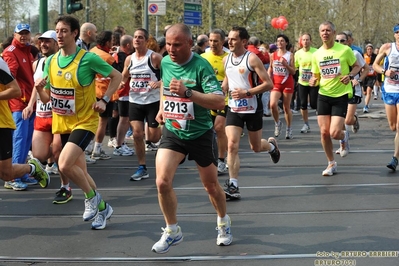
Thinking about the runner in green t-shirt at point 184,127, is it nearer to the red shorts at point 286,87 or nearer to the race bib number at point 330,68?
the race bib number at point 330,68

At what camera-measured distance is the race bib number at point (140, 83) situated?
11.2m

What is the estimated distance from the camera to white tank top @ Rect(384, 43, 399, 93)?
11.1 m

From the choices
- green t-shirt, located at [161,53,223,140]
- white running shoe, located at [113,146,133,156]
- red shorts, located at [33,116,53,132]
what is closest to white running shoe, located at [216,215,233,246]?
green t-shirt, located at [161,53,223,140]

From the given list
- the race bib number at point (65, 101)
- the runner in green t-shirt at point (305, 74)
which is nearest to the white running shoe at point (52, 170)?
the race bib number at point (65, 101)

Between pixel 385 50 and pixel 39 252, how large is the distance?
682cm

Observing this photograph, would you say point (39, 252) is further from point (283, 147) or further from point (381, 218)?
point (283, 147)

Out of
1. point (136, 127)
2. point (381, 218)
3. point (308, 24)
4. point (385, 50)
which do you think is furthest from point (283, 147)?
point (308, 24)

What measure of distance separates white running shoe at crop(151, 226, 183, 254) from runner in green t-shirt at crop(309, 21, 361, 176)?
182 inches

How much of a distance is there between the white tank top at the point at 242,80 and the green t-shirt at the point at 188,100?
9.10 ft

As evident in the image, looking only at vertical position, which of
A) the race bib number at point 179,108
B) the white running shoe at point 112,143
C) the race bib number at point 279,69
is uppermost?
the race bib number at point 179,108

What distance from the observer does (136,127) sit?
10.8 m

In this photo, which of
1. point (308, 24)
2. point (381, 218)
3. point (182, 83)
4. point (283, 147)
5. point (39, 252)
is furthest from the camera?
point (308, 24)

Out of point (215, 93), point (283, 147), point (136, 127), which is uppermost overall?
point (215, 93)

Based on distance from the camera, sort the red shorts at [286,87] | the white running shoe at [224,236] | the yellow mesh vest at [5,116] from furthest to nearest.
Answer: the red shorts at [286,87]
the yellow mesh vest at [5,116]
the white running shoe at [224,236]
